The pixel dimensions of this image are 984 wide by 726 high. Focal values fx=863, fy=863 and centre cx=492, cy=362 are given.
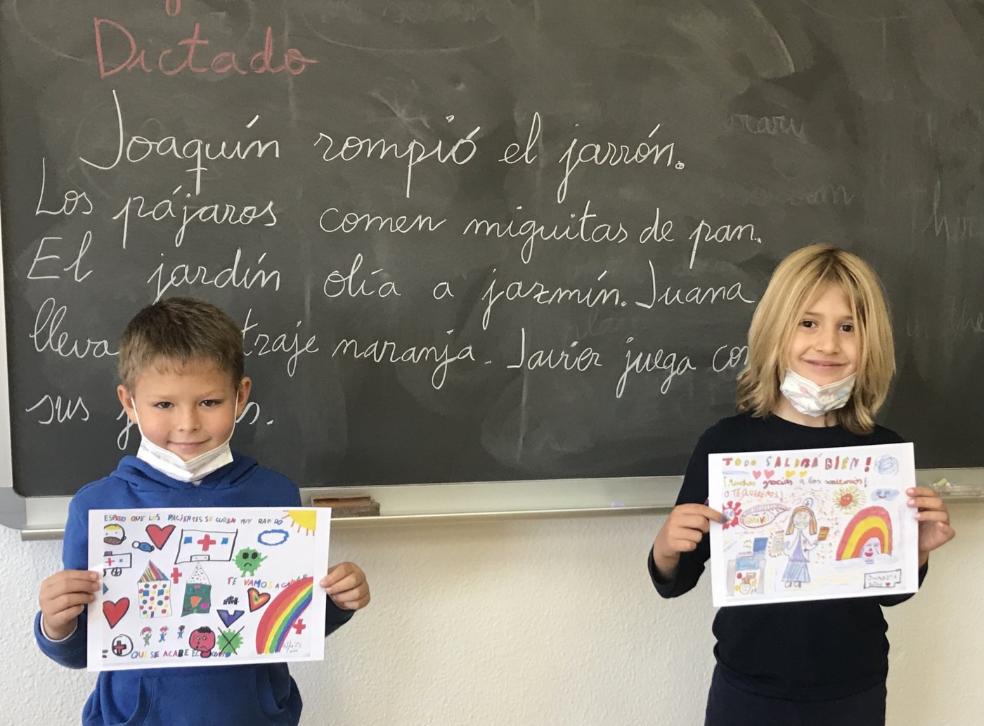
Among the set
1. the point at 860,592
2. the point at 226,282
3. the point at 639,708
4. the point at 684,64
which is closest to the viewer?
the point at 860,592

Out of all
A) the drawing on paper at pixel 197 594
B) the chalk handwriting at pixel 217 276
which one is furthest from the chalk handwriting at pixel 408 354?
the drawing on paper at pixel 197 594

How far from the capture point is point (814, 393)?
1.43 metres

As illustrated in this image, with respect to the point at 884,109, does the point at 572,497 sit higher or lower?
lower

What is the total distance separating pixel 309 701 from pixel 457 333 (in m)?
0.78

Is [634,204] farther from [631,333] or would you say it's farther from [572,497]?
[572,497]

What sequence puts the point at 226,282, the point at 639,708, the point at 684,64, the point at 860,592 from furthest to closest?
the point at 639,708 < the point at 684,64 < the point at 226,282 < the point at 860,592

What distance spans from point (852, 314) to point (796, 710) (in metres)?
0.67

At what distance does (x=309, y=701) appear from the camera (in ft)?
5.55

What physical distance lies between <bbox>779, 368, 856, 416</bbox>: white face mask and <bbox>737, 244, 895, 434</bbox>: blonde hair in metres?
0.02

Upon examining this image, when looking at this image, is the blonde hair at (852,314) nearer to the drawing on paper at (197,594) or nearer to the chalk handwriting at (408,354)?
the chalk handwriting at (408,354)

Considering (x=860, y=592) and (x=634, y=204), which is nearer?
(x=860, y=592)

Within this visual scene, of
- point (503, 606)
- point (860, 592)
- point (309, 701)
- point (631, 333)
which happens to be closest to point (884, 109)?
point (631, 333)

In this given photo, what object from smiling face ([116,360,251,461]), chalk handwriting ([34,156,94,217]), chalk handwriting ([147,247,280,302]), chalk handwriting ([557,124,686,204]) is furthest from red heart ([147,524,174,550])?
chalk handwriting ([557,124,686,204])

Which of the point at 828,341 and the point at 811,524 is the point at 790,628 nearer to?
the point at 811,524
